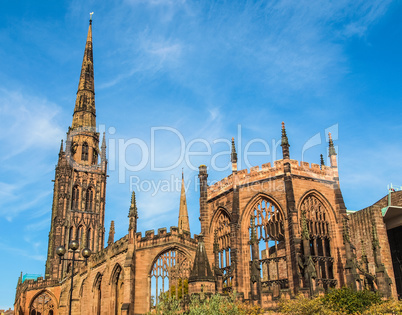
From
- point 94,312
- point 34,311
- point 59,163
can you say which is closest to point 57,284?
point 34,311

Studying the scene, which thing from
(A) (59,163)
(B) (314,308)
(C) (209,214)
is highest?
(A) (59,163)

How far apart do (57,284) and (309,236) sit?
37.4 meters

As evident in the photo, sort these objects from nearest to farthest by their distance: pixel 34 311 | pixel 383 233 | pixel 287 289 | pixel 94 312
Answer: pixel 287 289 → pixel 383 233 → pixel 94 312 → pixel 34 311

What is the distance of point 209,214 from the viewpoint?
121 feet

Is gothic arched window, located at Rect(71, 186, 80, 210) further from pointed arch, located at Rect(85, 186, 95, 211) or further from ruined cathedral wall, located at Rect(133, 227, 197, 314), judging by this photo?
ruined cathedral wall, located at Rect(133, 227, 197, 314)

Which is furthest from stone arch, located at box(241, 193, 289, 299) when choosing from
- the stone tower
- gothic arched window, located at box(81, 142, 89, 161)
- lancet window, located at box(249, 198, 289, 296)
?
gothic arched window, located at box(81, 142, 89, 161)

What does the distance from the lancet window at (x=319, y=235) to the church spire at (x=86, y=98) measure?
187ft

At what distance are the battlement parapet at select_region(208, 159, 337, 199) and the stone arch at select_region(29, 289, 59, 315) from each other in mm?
32415

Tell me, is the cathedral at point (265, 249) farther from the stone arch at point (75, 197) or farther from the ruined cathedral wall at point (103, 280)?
the stone arch at point (75, 197)

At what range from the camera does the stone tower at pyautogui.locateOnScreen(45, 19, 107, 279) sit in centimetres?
7288

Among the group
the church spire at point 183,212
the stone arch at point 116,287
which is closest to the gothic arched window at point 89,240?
the church spire at point 183,212

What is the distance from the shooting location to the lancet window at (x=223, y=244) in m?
33.4

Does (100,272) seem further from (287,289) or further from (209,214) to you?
(287,289)

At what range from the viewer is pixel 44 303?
189 ft
